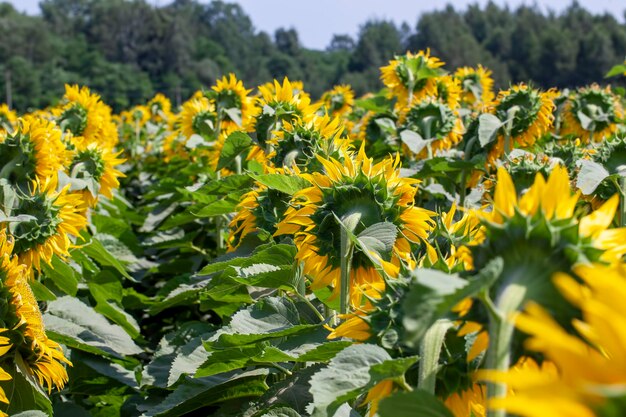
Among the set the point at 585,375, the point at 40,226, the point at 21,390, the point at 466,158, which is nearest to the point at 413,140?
the point at 466,158

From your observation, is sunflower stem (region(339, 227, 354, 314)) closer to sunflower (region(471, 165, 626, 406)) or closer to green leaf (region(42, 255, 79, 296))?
sunflower (region(471, 165, 626, 406))

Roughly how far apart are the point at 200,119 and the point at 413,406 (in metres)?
3.83

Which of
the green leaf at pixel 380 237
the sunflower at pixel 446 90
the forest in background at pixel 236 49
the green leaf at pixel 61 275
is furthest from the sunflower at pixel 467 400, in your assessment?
the forest in background at pixel 236 49

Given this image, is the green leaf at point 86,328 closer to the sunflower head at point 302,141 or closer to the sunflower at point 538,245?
the sunflower head at point 302,141

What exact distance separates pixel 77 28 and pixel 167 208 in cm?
7404

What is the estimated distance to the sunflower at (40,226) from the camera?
2285 millimetres

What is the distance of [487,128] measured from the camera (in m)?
2.95

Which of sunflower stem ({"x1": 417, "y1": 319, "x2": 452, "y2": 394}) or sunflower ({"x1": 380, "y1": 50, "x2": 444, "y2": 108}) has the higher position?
sunflower ({"x1": 380, "y1": 50, "x2": 444, "y2": 108})

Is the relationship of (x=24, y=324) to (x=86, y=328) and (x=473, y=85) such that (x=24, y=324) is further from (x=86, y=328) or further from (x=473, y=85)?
(x=473, y=85)

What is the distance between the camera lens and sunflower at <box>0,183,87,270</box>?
2.29 meters

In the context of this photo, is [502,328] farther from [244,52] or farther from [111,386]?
[244,52]

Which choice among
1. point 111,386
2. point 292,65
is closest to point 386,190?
point 111,386

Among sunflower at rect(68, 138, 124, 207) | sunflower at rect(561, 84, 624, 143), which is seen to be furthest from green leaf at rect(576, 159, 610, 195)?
sunflower at rect(68, 138, 124, 207)

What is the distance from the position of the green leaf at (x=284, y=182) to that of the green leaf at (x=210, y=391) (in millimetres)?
450
